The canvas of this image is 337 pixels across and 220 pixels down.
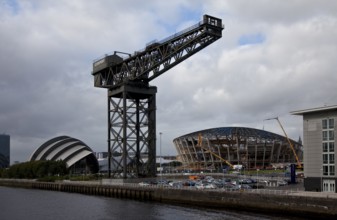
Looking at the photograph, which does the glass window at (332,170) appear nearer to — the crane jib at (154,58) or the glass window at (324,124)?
the glass window at (324,124)

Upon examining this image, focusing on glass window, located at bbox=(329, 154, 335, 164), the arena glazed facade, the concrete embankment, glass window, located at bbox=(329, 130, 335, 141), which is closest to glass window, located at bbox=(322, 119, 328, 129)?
glass window, located at bbox=(329, 130, 335, 141)

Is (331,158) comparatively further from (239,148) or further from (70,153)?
(70,153)

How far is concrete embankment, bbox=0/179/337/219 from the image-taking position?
3984 cm

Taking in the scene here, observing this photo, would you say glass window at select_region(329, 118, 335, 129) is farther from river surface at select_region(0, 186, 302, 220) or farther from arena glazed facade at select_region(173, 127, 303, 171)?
arena glazed facade at select_region(173, 127, 303, 171)

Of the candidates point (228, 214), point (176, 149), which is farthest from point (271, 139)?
point (228, 214)

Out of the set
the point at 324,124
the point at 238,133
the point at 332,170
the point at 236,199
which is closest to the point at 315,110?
the point at 324,124

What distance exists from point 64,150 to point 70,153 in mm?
3635

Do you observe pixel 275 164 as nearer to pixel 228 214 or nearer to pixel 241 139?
pixel 241 139

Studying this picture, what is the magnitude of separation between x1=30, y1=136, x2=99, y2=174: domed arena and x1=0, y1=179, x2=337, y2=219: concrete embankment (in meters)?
70.0

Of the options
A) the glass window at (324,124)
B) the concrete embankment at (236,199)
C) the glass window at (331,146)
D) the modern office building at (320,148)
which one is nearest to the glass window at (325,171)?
the modern office building at (320,148)

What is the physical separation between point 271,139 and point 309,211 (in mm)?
121057

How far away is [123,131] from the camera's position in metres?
72.6

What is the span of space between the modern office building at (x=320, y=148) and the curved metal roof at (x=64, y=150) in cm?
10201

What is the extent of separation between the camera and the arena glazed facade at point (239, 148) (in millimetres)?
156750
